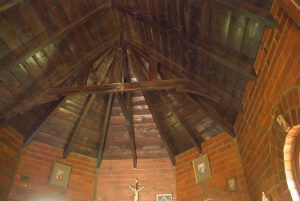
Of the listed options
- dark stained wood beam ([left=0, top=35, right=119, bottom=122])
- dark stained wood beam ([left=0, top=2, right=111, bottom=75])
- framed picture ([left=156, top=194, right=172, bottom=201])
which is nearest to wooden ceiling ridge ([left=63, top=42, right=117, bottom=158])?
dark stained wood beam ([left=0, top=35, right=119, bottom=122])

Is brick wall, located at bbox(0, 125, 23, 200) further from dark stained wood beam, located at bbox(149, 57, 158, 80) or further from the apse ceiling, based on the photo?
dark stained wood beam, located at bbox(149, 57, 158, 80)

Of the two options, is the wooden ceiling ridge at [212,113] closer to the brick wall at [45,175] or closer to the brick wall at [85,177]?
the brick wall at [85,177]

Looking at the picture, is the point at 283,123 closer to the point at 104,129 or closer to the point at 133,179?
the point at 133,179

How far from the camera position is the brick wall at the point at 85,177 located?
5594 mm

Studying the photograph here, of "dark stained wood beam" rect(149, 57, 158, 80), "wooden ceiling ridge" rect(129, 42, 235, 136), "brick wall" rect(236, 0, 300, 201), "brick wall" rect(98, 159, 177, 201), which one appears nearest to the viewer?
"brick wall" rect(236, 0, 300, 201)

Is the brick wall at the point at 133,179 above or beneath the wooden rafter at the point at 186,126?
beneath

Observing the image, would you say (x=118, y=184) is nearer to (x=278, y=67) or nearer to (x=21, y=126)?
(x=21, y=126)

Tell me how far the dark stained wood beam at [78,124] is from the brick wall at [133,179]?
3.28 ft

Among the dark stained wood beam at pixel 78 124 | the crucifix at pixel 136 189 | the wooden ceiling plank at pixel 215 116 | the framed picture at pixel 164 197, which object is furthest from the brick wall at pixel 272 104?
the dark stained wood beam at pixel 78 124

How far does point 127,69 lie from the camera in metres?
6.21

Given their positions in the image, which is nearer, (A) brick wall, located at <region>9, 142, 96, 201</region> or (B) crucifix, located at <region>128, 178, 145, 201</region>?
(A) brick wall, located at <region>9, 142, 96, 201</region>

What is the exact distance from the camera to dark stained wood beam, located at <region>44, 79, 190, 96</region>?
508 cm

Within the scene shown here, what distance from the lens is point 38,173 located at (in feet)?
18.9

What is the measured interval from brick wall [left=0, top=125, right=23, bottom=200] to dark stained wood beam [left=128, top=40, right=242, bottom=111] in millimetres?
3191
